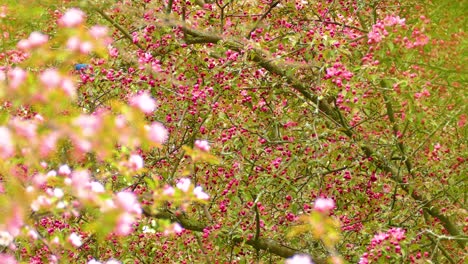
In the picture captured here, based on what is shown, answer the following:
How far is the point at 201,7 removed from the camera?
19.0 ft

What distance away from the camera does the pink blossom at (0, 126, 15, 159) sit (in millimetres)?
2396

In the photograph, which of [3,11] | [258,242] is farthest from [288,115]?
[3,11]

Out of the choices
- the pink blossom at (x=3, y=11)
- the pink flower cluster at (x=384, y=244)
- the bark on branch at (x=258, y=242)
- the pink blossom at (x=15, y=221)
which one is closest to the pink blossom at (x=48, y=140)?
the pink blossom at (x=15, y=221)

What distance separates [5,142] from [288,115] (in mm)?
3263

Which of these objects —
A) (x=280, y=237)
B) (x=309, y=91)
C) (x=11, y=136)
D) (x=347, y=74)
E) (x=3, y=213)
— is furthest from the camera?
(x=280, y=237)

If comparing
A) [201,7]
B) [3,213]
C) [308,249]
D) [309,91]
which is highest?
[201,7]

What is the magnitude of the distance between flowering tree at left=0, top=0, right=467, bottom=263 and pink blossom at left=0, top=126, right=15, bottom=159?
1.58m

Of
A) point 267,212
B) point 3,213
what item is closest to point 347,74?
point 267,212

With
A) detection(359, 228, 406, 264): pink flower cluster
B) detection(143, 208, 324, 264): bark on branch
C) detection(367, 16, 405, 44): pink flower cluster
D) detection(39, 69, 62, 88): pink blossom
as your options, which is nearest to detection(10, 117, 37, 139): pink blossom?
detection(39, 69, 62, 88): pink blossom

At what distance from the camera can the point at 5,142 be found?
7.88 feet

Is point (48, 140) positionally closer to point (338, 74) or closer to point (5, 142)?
point (5, 142)

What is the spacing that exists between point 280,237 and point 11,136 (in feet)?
11.4

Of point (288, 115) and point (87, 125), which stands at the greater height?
point (288, 115)

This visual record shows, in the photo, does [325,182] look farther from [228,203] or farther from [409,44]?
[409,44]
